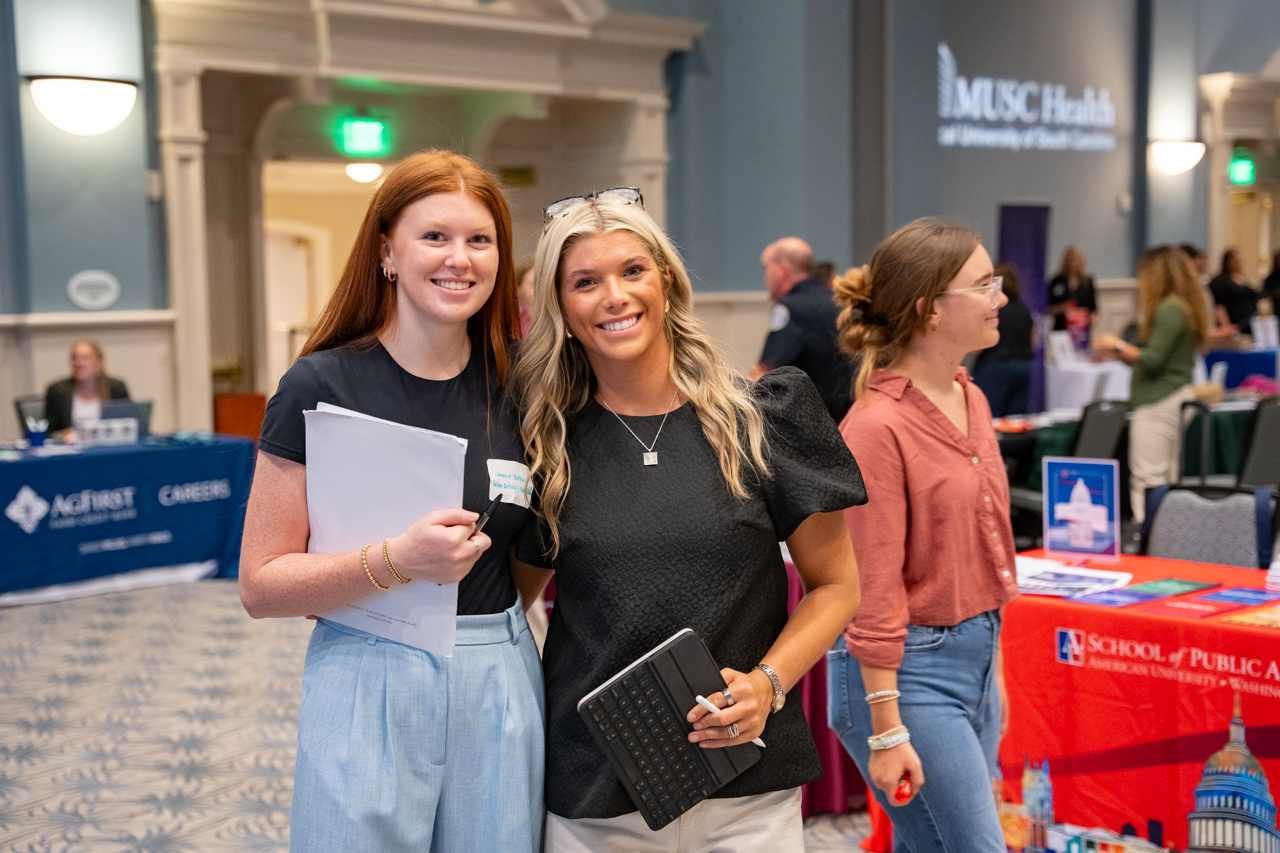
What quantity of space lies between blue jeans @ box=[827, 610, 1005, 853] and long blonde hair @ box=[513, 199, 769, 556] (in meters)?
0.58

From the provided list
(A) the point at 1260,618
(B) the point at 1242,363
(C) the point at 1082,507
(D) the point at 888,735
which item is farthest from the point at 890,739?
(B) the point at 1242,363

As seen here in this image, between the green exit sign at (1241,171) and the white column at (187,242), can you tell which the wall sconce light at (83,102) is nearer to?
the white column at (187,242)

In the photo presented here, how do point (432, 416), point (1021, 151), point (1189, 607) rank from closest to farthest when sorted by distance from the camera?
point (432, 416), point (1189, 607), point (1021, 151)

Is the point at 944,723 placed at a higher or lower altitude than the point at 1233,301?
lower

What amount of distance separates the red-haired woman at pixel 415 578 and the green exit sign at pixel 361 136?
347 inches

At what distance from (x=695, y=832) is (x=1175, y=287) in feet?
18.6

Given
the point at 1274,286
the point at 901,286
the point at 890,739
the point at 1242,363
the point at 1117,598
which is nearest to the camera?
the point at 890,739

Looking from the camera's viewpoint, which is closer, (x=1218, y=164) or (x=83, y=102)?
(x=83, y=102)

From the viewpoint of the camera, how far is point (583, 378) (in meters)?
1.60

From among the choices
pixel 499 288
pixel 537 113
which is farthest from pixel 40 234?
pixel 499 288

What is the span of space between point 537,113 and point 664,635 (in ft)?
27.1

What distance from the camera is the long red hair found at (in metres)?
1.53

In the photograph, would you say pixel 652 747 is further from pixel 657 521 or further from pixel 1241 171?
pixel 1241 171

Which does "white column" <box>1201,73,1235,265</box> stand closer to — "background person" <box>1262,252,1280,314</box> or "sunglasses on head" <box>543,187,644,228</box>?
"background person" <box>1262,252,1280,314</box>
